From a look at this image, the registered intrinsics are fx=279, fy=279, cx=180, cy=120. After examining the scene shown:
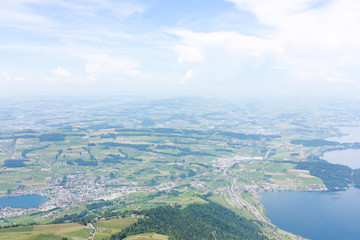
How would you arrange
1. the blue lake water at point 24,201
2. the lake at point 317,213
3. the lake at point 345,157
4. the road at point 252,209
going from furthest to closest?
1. the lake at point 345,157
2. the blue lake water at point 24,201
3. the lake at point 317,213
4. the road at point 252,209

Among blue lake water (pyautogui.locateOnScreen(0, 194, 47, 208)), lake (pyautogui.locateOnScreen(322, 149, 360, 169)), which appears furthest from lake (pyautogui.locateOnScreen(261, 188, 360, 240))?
blue lake water (pyautogui.locateOnScreen(0, 194, 47, 208))

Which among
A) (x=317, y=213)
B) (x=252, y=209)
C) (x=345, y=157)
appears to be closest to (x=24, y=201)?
(x=252, y=209)

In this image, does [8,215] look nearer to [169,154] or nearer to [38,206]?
[38,206]

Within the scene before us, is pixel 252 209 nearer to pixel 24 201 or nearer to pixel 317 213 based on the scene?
pixel 317 213

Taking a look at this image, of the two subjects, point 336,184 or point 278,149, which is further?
point 278,149

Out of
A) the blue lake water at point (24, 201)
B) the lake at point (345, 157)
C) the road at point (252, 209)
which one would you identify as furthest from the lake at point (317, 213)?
the blue lake water at point (24, 201)

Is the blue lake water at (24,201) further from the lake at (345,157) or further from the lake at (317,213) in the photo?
the lake at (345,157)

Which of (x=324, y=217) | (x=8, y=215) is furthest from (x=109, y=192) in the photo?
(x=324, y=217)
